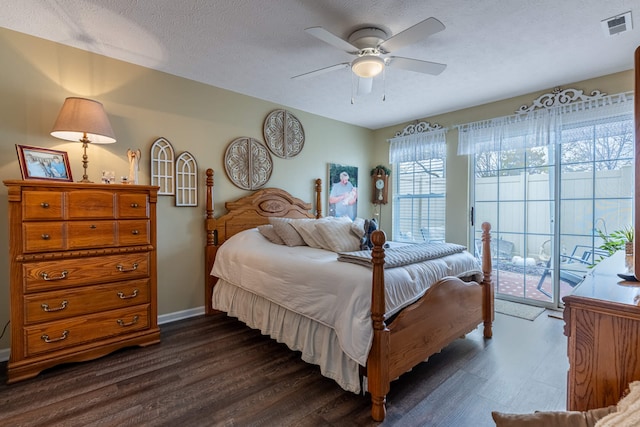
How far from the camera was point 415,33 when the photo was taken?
6.17 feet

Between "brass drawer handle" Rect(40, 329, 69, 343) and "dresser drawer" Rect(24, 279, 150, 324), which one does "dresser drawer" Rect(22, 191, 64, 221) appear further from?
"brass drawer handle" Rect(40, 329, 69, 343)

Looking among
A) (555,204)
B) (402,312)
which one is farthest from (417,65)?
(555,204)

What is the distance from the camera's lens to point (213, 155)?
131 inches

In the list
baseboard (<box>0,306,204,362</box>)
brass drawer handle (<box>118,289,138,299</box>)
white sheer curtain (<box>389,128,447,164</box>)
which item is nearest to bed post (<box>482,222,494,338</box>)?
white sheer curtain (<box>389,128,447,164</box>)

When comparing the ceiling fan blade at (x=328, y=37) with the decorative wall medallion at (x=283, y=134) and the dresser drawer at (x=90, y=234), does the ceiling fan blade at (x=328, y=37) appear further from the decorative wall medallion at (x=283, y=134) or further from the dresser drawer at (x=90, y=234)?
the dresser drawer at (x=90, y=234)

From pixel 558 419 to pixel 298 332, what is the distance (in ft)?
5.37

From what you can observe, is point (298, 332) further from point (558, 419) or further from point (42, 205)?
point (42, 205)

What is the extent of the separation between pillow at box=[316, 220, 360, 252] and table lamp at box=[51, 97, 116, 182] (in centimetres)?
192

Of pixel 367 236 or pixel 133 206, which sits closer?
pixel 133 206

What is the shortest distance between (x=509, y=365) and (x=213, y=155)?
3312 mm

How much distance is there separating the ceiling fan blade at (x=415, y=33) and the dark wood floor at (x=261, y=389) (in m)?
2.23

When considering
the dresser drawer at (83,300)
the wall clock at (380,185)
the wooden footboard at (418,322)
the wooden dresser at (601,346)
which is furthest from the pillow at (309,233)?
the wall clock at (380,185)

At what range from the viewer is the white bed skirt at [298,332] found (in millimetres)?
1852

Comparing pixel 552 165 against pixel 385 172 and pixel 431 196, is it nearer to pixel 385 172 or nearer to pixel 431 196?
pixel 431 196
